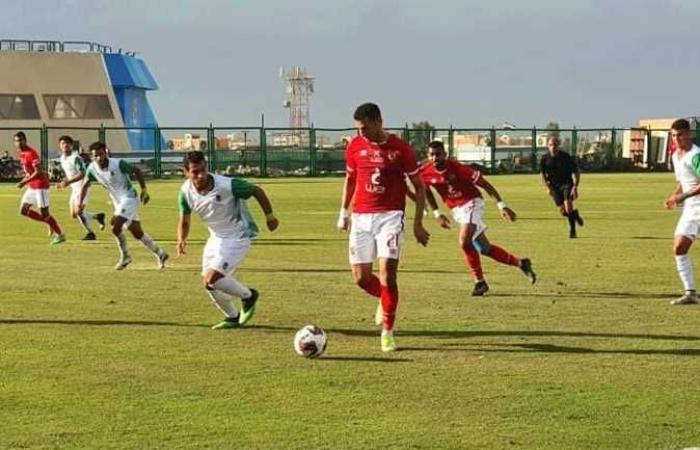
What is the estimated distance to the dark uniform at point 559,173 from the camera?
23.3 meters

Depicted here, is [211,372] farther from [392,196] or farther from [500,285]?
[500,285]

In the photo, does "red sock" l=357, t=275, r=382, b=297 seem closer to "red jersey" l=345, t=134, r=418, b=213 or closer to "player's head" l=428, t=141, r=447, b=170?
"red jersey" l=345, t=134, r=418, b=213

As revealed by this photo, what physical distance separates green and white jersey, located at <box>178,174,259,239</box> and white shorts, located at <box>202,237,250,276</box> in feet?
0.20

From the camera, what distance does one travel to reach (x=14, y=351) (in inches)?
377

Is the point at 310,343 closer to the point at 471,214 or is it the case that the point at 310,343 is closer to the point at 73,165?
the point at 471,214

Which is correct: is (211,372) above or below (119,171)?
below

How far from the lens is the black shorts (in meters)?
22.9

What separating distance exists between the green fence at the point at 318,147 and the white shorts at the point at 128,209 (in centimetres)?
4092

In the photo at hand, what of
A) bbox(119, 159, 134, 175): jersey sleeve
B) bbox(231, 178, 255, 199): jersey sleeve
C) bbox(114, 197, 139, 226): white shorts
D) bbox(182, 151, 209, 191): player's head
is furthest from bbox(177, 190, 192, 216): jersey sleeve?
bbox(119, 159, 134, 175): jersey sleeve

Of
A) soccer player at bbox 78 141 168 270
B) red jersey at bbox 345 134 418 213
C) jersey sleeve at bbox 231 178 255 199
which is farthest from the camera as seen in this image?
soccer player at bbox 78 141 168 270

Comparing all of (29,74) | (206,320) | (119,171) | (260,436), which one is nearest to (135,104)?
(29,74)

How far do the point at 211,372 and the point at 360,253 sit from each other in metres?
1.87

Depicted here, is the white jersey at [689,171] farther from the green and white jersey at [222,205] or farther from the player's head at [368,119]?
the green and white jersey at [222,205]

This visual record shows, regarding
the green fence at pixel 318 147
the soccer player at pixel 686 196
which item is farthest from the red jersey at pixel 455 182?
the green fence at pixel 318 147
